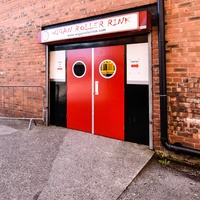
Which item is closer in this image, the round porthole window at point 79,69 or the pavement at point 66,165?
the pavement at point 66,165

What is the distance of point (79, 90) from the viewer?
502 centimetres

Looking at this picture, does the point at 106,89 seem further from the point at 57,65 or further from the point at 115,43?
the point at 57,65

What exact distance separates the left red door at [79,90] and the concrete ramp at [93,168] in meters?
0.58

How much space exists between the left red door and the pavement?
0.32 m

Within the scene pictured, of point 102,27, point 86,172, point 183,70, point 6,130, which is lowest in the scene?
point 86,172

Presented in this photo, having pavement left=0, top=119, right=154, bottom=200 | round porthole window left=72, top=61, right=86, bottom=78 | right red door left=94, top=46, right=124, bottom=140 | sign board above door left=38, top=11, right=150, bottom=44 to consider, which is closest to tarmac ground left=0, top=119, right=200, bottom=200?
pavement left=0, top=119, right=154, bottom=200

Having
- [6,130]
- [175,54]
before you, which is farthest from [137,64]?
[6,130]

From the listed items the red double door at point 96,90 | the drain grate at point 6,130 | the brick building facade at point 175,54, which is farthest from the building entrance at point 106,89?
the drain grate at point 6,130

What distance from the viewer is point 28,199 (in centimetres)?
244

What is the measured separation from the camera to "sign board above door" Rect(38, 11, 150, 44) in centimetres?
362

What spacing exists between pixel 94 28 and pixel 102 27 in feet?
0.66

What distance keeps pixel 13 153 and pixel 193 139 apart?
3241 millimetres

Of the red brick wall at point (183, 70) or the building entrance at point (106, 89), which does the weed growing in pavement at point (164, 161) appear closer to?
the red brick wall at point (183, 70)

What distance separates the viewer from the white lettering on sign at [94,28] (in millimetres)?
3711
